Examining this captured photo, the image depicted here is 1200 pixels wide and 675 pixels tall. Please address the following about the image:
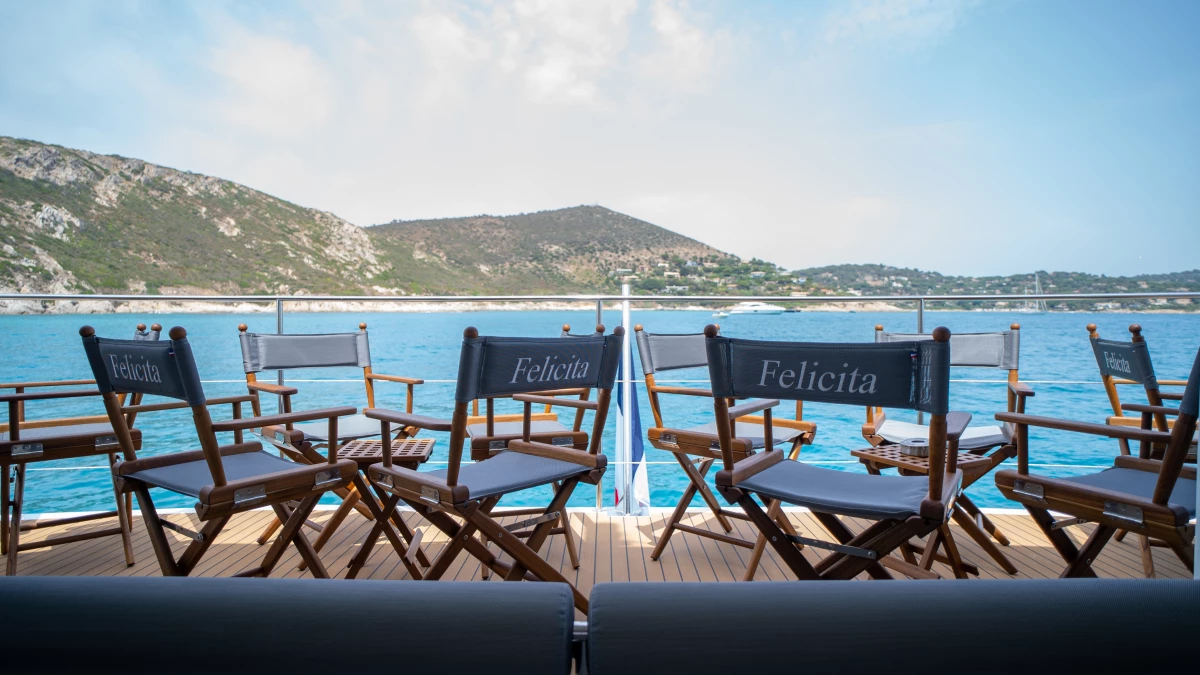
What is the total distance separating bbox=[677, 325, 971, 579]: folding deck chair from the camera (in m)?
1.60

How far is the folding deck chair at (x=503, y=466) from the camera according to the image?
6.05 ft

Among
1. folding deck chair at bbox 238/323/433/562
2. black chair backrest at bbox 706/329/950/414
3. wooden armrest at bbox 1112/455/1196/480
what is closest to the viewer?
black chair backrest at bbox 706/329/950/414

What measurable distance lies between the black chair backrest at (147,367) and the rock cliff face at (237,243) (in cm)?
3270

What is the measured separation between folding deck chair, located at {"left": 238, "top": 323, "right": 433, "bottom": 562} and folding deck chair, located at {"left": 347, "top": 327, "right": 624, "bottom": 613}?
390 millimetres

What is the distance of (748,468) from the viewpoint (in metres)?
1.88

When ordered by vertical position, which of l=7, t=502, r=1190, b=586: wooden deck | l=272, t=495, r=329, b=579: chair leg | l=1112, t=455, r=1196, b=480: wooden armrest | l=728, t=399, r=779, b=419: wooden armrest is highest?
l=728, t=399, r=779, b=419: wooden armrest

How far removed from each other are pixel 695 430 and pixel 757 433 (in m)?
0.35

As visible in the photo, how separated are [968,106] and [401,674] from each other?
162ft

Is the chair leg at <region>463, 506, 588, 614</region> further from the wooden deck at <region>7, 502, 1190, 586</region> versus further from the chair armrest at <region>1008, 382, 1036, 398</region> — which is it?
the chair armrest at <region>1008, 382, 1036, 398</region>

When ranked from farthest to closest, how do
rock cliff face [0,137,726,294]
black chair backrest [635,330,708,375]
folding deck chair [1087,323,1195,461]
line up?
rock cliff face [0,137,726,294], black chair backrest [635,330,708,375], folding deck chair [1087,323,1195,461]

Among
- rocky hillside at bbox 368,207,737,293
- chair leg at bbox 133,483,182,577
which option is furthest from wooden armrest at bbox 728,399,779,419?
rocky hillside at bbox 368,207,737,293

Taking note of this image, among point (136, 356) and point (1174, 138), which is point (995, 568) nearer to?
point (1174, 138)

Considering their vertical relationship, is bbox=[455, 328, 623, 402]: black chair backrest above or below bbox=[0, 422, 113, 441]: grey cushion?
above

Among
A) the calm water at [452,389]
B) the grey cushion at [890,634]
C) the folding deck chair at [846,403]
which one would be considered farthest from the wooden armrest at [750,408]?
the grey cushion at [890,634]
